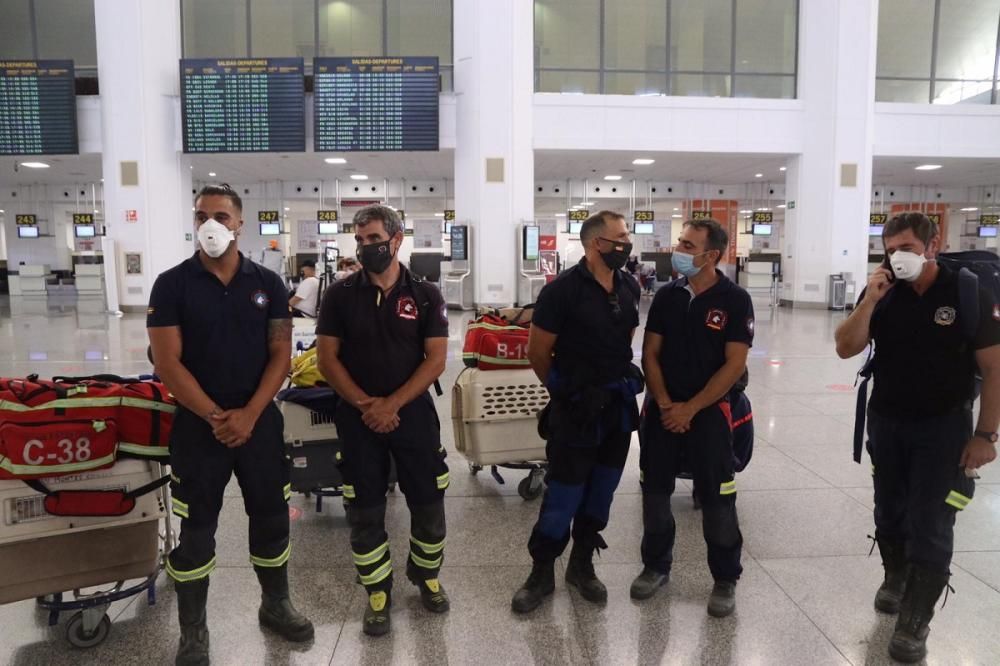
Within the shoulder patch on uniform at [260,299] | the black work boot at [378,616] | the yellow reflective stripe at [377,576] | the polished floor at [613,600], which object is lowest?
the polished floor at [613,600]

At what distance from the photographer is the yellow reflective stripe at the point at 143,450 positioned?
254cm

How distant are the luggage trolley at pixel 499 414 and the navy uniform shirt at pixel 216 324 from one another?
1.54 metres

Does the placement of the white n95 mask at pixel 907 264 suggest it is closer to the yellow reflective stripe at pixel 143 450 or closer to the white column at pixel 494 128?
the yellow reflective stripe at pixel 143 450

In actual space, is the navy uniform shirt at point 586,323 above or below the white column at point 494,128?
below

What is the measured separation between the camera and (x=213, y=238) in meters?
2.44

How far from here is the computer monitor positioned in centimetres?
1540

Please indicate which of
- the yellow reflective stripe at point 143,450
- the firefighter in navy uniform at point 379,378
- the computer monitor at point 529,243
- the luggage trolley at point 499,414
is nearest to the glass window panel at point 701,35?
the computer monitor at point 529,243

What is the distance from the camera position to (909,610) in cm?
253

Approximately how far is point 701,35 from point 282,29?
34.7 feet

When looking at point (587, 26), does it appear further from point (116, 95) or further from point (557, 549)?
point (557, 549)

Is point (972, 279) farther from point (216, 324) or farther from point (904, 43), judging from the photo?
point (904, 43)

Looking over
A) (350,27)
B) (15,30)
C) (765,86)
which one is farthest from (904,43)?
(15,30)

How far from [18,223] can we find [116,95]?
1380 cm

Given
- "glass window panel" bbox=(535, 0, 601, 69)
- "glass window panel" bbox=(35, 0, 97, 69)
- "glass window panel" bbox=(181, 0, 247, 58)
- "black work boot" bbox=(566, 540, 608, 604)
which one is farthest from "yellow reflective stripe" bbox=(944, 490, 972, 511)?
"glass window panel" bbox=(35, 0, 97, 69)
